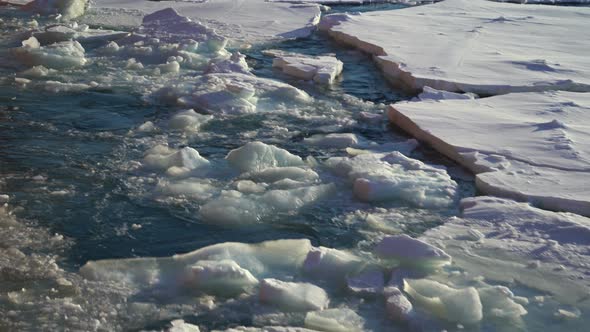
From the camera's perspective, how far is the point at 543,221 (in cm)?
402

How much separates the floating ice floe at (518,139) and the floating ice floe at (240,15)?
2.87 metres

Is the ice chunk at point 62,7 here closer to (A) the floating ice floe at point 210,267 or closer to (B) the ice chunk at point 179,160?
(B) the ice chunk at point 179,160

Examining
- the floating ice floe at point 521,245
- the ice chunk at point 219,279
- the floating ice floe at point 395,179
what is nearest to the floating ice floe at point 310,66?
the floating ice floe at point 395,179

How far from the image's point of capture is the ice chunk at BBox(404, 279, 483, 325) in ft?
10.5

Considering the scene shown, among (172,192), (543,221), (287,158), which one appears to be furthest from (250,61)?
(543,221)

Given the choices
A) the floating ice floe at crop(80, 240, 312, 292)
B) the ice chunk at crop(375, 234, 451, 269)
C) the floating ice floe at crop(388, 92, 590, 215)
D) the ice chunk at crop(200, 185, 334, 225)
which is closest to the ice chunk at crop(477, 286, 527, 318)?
the ice chunk at crop(375, 234, 451, 269)

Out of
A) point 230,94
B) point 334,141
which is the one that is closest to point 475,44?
point 230,94

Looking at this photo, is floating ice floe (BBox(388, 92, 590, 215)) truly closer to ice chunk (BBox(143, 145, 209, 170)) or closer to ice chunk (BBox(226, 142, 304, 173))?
ice chunk (BBox(226, 142, 304, 173))

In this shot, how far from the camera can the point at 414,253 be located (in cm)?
354

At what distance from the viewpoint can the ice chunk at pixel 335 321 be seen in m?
3.12

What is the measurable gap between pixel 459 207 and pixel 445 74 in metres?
2.50

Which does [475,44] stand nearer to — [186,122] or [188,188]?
[186,122]

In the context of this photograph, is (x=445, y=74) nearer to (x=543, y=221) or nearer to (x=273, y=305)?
(x=543, y=221)

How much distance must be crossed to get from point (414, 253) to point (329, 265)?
377 millimetres
